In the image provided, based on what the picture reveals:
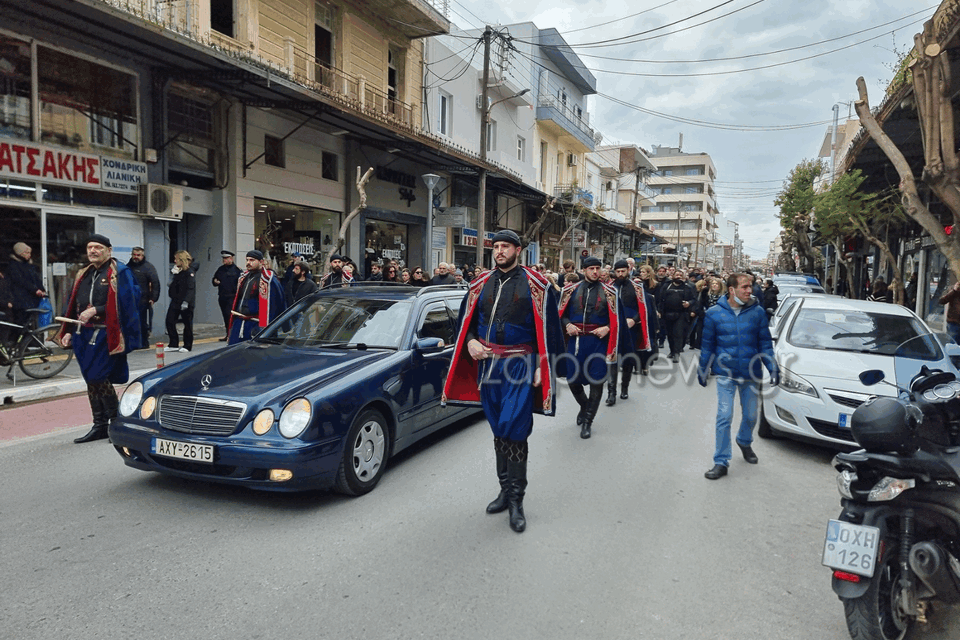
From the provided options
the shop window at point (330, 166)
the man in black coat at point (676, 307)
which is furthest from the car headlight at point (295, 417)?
the shop window at point (330, 166)

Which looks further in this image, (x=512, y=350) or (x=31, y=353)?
(x=31, y=353)

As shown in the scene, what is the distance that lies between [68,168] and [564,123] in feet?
83.9

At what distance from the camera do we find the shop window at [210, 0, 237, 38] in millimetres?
14789

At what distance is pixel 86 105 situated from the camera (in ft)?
39.2

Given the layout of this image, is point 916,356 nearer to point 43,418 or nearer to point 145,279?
point 43,418

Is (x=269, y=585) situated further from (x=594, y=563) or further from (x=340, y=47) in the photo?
(x=340, y=47)

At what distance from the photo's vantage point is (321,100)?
1355 centimetres

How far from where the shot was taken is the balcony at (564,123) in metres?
31.5

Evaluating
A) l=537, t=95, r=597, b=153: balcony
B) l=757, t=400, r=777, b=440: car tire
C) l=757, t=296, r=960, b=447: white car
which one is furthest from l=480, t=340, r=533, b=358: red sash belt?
l=537, t=95, r=597, b=153: balcony

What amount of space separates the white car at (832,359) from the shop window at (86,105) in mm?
12112

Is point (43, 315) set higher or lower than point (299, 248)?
lower

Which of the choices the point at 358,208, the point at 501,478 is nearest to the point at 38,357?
the point at 501,478

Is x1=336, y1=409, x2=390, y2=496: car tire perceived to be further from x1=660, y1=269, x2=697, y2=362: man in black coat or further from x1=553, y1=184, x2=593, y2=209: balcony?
x1=553, y1=184, x2=593, y2=209: balcony

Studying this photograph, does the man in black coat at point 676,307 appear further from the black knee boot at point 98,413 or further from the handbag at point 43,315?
the handbag at point 43,315
